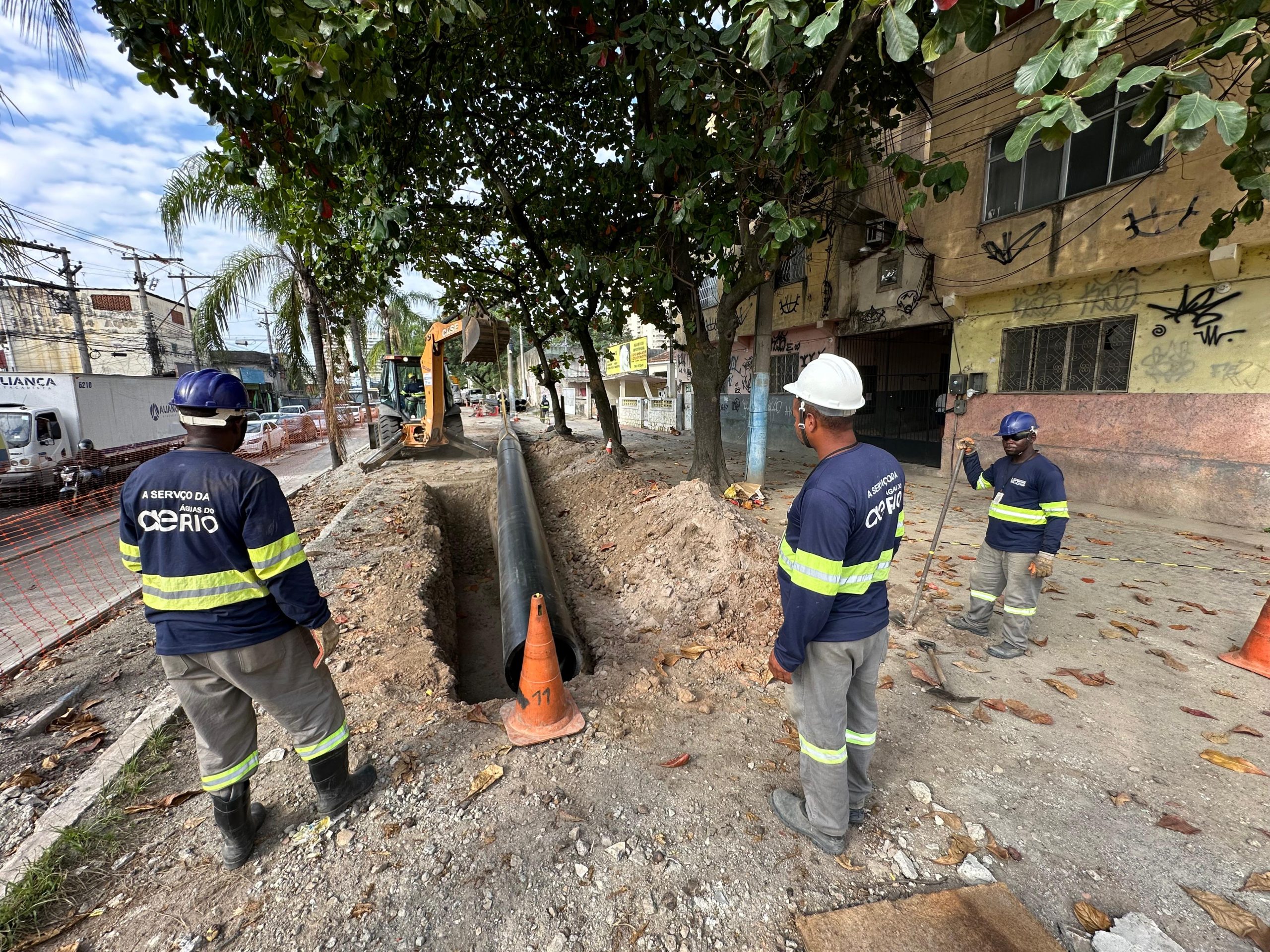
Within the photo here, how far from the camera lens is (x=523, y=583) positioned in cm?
445

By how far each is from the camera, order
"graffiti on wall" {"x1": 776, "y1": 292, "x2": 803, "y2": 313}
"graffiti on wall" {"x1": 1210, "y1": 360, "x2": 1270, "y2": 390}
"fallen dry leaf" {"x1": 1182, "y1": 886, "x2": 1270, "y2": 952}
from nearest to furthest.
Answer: "fallen dry leaf" {"x1": 1182, "y1": 886, "x2": 1270, "y2": 952}
"graffiti on wall" {"x1": 1210, "y1": 360, "x2": 1270, "y2": 390}
"graffiti on wall" {"x1": 776, "y1": 292, "x2": 803, "y2": 313}

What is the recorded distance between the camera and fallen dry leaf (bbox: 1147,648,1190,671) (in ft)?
11.5

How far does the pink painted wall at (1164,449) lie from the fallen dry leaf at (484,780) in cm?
945

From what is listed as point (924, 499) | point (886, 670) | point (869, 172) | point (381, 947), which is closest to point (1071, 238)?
point (924, 499)

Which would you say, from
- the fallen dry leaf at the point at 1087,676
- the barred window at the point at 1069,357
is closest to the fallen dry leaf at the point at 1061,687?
the fallen dry leaf at the point at 1087,676

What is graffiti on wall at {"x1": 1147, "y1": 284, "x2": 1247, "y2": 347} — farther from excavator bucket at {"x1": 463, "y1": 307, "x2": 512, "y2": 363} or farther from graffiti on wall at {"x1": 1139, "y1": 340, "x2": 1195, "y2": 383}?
excavator bucket at {"x1": 463, "y1": 307, "x2": 512, "y2": 363}

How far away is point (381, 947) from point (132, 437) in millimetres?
17717

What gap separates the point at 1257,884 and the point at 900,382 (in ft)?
40.6

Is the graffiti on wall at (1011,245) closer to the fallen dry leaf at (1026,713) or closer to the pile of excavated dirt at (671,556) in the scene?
the pile of excavated dirt at (671,556)

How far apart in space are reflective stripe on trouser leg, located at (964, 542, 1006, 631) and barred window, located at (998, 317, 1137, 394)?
6070 mm

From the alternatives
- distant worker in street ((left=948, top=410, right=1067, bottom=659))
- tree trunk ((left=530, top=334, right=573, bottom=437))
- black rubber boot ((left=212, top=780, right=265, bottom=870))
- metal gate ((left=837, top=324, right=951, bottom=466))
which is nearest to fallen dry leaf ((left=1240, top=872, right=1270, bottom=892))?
distant worker in street ((left=948, top=410, right=1067, bottom=659))

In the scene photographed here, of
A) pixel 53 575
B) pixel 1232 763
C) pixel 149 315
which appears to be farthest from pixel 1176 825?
pixel 149 315

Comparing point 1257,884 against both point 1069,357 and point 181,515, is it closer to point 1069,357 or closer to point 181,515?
point 181,515

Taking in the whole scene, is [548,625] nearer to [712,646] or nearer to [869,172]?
[712,646]
